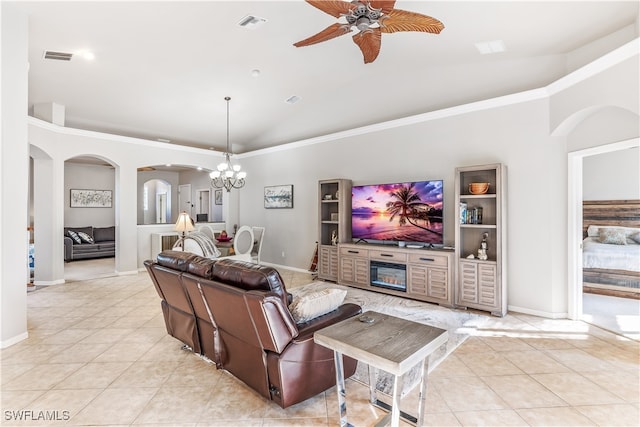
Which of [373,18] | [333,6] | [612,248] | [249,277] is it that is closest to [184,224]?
[249,277]

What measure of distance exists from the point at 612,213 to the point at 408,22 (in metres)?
5.62

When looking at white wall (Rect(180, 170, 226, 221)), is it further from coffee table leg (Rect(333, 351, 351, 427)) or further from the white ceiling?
coffee table leg (Rect(333, 351, 351, 427))

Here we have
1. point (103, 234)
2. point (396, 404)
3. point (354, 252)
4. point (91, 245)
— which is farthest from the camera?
point (103, 234)

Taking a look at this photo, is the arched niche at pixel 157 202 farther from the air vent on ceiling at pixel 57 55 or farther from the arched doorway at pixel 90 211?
the air vent on ceiling at pixel 57 55

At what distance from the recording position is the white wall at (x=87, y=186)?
9.03 m

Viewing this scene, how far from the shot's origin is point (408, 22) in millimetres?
2641

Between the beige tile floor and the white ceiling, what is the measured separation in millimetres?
3304

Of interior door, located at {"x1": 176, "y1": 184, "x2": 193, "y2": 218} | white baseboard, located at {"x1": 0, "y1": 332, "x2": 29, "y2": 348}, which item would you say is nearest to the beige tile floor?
white baseboard, located at {"x1": 0, "y1": 332, "x2": 29, "y2": 348}

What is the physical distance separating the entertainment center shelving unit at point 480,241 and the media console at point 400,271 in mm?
191

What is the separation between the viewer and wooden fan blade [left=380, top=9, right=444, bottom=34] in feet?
8.30

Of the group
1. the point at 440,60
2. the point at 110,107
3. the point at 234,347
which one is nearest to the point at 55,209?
the point at 110,107

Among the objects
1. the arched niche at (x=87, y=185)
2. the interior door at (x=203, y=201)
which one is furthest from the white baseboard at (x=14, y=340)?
the interior door at (x=203, y=201)

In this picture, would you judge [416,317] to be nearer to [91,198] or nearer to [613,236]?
[613,236]

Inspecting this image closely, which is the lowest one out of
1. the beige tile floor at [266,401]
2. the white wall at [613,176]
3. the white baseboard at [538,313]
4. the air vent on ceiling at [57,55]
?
the beige tile floor at [266,401]
